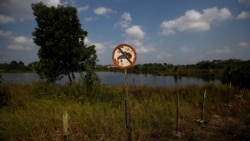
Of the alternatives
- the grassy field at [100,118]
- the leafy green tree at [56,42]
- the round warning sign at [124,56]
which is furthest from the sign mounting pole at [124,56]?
the leafy green tree at [56,42]

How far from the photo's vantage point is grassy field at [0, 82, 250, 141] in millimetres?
5449

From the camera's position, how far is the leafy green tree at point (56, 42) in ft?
46.9

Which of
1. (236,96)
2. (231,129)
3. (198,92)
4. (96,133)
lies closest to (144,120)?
(96,133)

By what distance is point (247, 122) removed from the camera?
23.0 feet

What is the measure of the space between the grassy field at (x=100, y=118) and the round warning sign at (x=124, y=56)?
1.87 metres

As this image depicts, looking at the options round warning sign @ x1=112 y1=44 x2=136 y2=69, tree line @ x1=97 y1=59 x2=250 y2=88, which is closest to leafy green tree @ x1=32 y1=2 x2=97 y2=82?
tree line @ x1=97 y1=59 x2=250 y2=88

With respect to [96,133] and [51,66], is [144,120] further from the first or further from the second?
[51,66]

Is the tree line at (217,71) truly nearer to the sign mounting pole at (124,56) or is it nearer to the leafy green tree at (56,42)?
the leafy green tree at (56,42)

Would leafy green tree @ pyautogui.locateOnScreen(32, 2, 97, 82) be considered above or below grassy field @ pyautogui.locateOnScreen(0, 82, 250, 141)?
above

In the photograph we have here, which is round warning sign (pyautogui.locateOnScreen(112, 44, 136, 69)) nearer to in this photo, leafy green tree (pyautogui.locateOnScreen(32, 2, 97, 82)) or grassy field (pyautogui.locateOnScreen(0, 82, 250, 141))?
grassy field (pyautogui.locateOnScreen(0, 82, 250, 141))

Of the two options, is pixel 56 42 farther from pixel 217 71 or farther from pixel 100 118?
pixel 217 71

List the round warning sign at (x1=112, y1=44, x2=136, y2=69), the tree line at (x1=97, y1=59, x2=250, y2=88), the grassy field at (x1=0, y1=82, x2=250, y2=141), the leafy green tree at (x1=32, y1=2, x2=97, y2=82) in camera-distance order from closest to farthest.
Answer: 1. the round warning sign at (x1=112, y1=44, x2=136, y2=69)
2. the grassy field at (x1=0, y1=82, x2=250, y2=141)
3. the leafy green tree at (x1=32, y1=2, x2=97, y2=82)
4. the tree line at (x1=97, y1=59, x2=250, y2=88)

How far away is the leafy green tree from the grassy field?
221 inches

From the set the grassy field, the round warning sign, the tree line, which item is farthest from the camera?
the tree line
